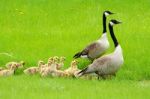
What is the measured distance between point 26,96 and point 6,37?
10.1m

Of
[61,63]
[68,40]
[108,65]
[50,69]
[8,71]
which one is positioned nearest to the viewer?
[108,65]

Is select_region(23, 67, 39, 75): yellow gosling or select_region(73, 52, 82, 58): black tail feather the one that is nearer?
select_region(23, 67, 39, 75): yellow gosling

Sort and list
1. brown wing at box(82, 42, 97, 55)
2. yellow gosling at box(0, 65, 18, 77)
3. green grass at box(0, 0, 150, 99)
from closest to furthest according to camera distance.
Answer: green grass at box(0, 0, 150, 99), yellow gosling at box(0, 65, 18, 77), brown wing at box(82, 42, 97, 55)

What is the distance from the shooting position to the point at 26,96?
14.8 metres

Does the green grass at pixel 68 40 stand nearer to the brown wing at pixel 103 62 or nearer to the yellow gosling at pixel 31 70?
the yellow gosling at pixel 31 70

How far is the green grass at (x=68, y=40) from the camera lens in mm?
16094

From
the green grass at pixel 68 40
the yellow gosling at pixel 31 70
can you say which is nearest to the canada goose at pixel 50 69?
the green grass at pixel 68 40

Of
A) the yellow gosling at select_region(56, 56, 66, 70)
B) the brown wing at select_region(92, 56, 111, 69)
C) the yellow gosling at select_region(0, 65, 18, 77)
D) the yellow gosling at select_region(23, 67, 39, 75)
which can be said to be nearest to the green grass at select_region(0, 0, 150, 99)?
the yellow gosling at select_region(23, 67, 39, 75)

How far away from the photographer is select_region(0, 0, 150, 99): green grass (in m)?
16.1

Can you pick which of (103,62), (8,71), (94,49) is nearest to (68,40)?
(94,49)

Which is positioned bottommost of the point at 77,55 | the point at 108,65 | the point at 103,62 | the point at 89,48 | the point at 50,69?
the point at 108,65

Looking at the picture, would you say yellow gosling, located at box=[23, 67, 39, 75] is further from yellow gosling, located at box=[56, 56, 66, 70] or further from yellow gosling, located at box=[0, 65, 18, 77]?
yellow gosling, located at box=[56, 56, 66, 70]

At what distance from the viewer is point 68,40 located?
79.7 ft

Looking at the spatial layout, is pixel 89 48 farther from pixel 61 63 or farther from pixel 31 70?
pixel 31 70
